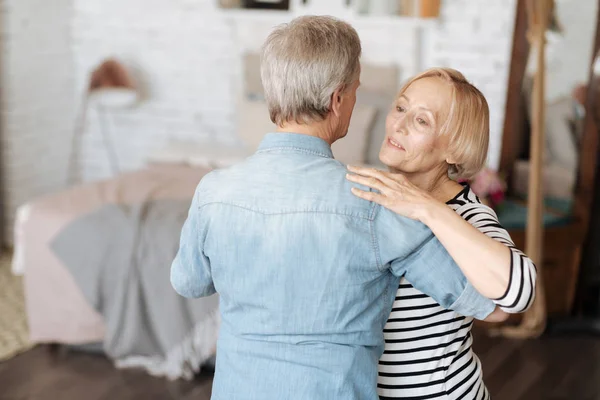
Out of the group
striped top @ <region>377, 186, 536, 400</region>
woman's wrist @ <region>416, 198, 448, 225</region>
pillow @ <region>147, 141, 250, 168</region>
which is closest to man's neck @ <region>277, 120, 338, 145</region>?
woman's wrist @ <region>416, 198, 448, 225</region>

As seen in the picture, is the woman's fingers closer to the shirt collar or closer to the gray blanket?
the shirt collar

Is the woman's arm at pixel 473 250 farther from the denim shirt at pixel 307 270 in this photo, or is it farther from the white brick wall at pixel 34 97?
the white brick wall at pixel 34 97

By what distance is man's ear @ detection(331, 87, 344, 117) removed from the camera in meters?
1.43

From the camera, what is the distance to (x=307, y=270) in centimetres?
139

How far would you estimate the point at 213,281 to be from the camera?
1.56 meters

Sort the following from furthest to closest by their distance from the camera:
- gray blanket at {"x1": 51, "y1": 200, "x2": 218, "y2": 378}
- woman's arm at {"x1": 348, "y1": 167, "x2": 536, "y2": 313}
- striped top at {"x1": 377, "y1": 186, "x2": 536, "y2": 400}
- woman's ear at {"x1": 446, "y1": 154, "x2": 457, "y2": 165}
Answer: gray blanket at {"x1": 51, "y1": 200, "x2": 218, "y2": 378}, woman's ear at {"x1": 446, "y1": 154, "x2": 457, "y2": 165}, striped top at {"x1": 377, "y1": 186, "x2": 536, "y2": 400}, woman's arm at {"x1": 348, "y1": 167, "x2": 536, "y2": 313}

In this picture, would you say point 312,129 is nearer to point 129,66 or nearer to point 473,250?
point 473,250

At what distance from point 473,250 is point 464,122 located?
398mm

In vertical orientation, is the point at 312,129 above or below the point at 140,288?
above

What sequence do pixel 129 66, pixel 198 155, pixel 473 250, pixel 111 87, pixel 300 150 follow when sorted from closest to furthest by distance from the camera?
pixel 473 250 → pixel 300 150 → pixel 198 155 → pixel 111 87 → pixel 129 66

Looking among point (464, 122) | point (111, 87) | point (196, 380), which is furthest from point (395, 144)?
point (111, 87)

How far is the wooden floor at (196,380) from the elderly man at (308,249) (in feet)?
6.70

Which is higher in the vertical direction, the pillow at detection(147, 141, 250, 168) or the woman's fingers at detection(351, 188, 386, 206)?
the woman's fingers at detection(351, 188, 386, 206)

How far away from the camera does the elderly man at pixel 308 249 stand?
4.52 ft
